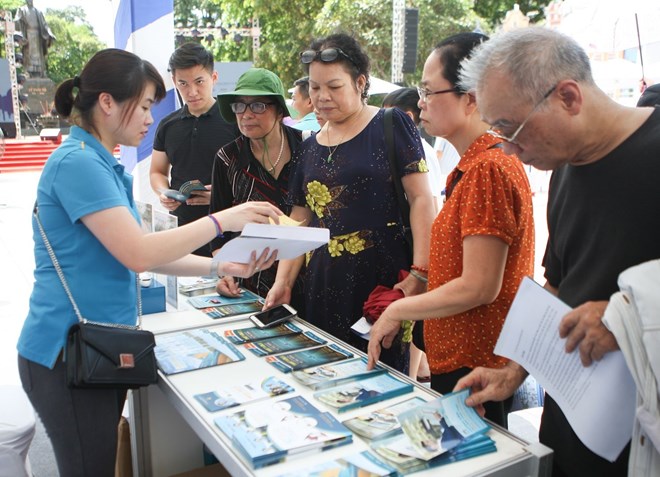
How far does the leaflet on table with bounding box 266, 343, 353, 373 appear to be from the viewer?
159cm

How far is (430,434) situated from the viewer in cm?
117

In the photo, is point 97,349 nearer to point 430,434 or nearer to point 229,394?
point 229,394

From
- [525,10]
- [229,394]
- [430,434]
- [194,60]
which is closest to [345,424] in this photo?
[430,434]

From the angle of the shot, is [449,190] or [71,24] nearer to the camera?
[449,190]

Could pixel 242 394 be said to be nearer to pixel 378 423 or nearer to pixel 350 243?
pixel 378 423

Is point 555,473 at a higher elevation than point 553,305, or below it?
below

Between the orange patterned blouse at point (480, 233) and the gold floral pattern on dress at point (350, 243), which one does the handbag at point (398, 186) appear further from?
the orange patterned blouse at point (480, 233)

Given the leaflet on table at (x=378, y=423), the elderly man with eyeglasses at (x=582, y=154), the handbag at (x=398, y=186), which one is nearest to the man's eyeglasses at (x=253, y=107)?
the handbag at (x=398, y=186)

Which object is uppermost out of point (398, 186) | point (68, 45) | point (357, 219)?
point (68, 45)

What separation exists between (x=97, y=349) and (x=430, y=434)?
792 millimetres

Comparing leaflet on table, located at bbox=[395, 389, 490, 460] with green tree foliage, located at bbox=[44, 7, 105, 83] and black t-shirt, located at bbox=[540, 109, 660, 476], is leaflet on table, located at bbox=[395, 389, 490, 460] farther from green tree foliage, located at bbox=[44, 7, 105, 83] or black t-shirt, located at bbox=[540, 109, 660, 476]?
green tree foliage, located at bbox=[44, 7, 105, 83]

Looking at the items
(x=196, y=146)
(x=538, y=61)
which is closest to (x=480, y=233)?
(x=538, y=61)

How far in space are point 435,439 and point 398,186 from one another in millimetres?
990

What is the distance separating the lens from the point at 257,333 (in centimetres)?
187
